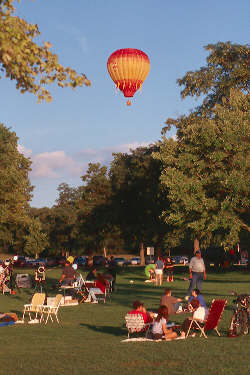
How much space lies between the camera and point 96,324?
1761cm

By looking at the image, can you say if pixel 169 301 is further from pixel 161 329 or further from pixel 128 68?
pixel 128 68

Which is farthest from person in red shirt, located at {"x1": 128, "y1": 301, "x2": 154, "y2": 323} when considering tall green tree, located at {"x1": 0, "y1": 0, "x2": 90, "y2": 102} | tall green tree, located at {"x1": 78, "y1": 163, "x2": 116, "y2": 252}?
tall green tree, located at {"x1": 78, "y1": 163, "x2": 116, "y2": 252}

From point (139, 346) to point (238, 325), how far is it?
290 cm

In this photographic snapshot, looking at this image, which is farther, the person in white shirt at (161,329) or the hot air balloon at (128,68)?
the hot air balloon at (128,68)

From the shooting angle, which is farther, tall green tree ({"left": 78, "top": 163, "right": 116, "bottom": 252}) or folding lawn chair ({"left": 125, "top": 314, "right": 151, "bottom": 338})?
tall green tree ({"left": 78, "top": 163, "right": 116, "bottom": 252})

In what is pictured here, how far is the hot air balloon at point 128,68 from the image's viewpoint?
23984 mm

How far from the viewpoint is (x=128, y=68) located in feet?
79.0

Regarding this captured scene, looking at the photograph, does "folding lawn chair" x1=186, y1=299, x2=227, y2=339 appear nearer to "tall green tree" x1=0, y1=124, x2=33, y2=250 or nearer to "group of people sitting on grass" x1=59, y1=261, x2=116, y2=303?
"group of people sitting on grass" x1=59, y1=261, x2=116, y2=303

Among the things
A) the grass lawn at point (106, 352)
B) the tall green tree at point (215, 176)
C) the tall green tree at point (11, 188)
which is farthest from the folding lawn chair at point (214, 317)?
the tall green tree at point (11, 188)

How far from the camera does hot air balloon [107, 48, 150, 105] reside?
2398 centimetres

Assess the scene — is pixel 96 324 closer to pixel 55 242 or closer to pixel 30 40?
pixel 30 40

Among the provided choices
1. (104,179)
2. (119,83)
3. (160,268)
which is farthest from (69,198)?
(119,83)

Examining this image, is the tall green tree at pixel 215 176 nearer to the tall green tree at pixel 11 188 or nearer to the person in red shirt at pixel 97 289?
the person in red shirt at pixel 97 289

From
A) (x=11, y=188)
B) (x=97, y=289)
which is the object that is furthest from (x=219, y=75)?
(x=97, y=289)
